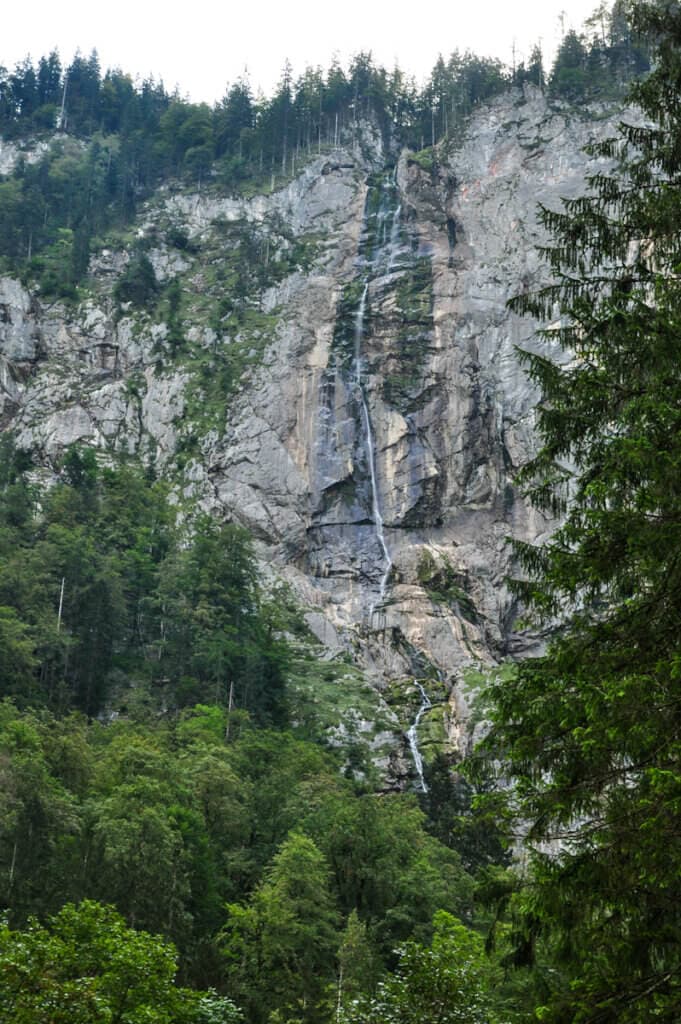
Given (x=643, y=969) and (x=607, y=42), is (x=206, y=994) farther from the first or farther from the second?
(x=607, y=42)

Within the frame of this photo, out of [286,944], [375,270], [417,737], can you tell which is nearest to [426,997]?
[286,944]

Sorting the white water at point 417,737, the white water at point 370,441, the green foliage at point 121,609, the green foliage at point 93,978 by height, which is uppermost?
the white water at point 370,441

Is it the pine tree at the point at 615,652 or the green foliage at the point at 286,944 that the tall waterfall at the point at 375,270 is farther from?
the pine tree at the point at 615,652

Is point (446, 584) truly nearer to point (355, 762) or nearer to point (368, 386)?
point (368, 386)

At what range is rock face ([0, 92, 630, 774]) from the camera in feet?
232

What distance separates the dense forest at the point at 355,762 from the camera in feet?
31.9

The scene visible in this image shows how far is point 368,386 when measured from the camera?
79.4m

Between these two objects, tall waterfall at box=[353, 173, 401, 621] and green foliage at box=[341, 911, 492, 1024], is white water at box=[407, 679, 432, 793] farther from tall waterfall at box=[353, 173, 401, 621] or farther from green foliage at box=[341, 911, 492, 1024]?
green foliage at box=[341, 911, 492, 1024]

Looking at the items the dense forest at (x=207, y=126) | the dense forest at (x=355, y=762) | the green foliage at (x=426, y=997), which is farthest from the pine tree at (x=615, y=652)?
the dense forest at (x=207, y=126)

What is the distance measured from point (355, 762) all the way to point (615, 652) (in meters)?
44.0

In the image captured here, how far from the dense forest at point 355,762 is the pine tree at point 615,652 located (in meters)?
0.04

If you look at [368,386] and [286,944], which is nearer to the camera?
[286,944]

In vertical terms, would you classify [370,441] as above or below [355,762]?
above

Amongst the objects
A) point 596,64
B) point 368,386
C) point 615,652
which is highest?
point 596,64
